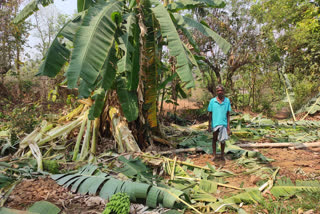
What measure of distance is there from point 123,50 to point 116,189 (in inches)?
123

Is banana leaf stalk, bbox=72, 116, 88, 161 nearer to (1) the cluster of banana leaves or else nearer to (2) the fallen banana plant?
(1) the cluster of banana leaves

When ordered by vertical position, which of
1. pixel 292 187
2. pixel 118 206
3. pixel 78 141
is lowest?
pixel 292 187

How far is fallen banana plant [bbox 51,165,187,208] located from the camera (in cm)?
298

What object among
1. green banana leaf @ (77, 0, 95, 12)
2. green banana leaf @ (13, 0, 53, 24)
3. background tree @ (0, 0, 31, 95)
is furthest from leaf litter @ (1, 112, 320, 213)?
background tree @ (0, 0, 31, 95)

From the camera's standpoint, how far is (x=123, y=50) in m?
5.10

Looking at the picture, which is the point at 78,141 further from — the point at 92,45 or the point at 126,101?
the point at 92,45

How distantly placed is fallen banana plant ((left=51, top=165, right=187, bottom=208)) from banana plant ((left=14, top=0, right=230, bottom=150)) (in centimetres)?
138

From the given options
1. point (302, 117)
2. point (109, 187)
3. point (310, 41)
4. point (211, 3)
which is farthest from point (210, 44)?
point (109, 187)

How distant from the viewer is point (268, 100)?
13555mm

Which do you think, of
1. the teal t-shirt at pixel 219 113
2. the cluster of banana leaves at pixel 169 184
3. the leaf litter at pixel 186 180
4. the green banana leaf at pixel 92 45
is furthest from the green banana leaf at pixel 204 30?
the cluster of banana leaves at pixel 169 184

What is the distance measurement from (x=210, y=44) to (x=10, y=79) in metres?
12.6

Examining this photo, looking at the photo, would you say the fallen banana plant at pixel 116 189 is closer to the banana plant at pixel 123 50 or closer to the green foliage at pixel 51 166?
the green foliage at pixel 51 166

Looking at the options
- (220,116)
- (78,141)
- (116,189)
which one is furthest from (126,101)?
(116,189)

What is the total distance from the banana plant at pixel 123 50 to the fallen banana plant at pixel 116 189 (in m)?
1.38
